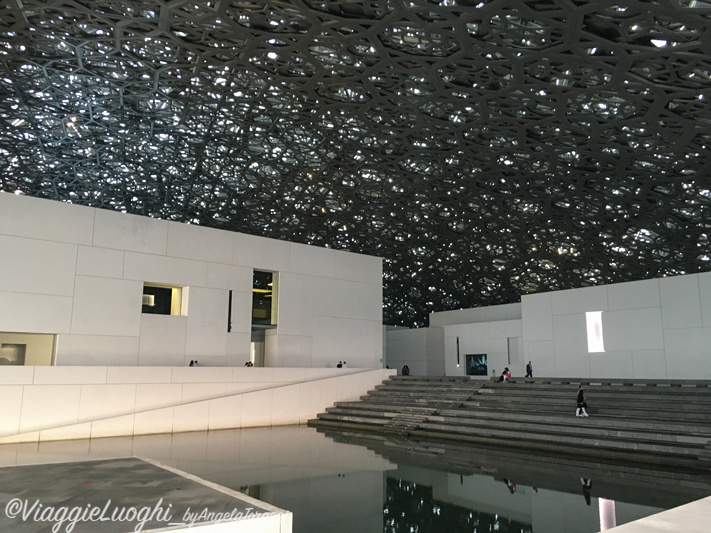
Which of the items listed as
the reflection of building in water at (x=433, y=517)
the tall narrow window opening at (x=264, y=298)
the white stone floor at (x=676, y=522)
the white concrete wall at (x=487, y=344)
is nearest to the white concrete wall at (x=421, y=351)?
the white concrete wall at (x=487, y=344)

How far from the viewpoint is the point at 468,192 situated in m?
31.2

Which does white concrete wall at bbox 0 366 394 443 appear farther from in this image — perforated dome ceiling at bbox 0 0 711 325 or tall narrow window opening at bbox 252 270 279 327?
perforated dome ceiling at bbox 0 0 711 325

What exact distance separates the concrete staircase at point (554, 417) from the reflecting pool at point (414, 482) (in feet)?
3.41

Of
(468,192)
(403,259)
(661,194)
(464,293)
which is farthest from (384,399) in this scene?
(464,293)

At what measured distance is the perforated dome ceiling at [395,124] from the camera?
17.4 m

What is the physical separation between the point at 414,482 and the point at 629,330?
15013 millimetres

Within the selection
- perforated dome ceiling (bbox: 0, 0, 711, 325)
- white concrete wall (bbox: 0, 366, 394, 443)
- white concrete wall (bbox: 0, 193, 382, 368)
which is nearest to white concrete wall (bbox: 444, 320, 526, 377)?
perforated dome ceiling (bbox: 0, 0, 711, 325)

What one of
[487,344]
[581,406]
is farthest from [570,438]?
[487,344]

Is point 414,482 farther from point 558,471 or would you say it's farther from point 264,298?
point 264,298

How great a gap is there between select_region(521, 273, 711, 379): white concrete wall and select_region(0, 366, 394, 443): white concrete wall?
27.4ft

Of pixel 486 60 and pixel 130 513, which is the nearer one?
pixel 130 513

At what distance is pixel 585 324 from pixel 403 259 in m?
20.6

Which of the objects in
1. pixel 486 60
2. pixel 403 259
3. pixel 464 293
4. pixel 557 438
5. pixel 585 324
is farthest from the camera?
pixel 464 293

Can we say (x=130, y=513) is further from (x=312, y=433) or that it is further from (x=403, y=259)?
(x=403, y=259)
